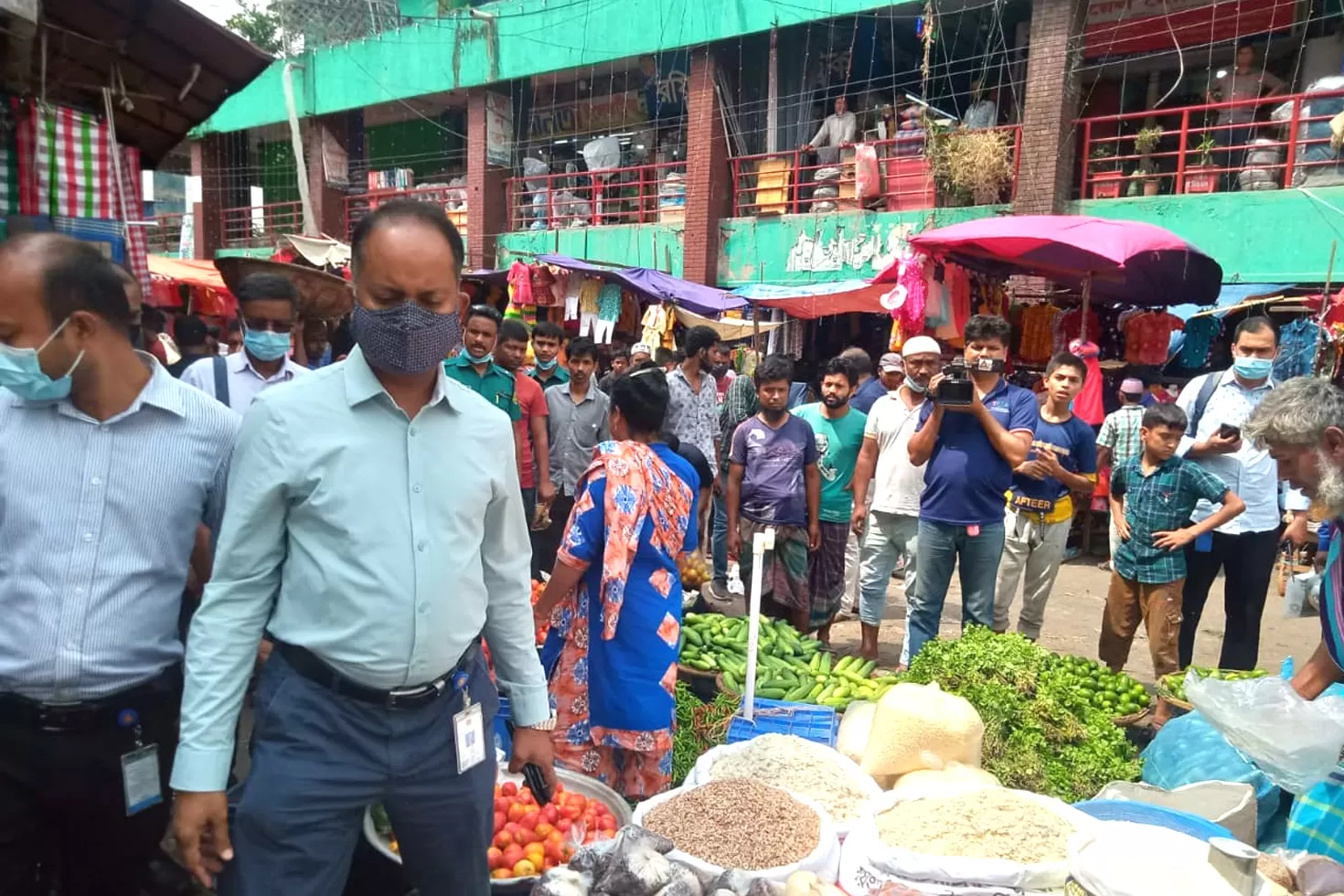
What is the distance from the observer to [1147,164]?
1077cm

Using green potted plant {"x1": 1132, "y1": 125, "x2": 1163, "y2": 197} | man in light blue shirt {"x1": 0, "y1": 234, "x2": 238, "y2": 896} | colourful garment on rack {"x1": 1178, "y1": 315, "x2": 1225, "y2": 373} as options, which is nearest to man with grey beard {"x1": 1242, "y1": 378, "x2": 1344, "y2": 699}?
man in light blue shirt {"x1": 0, "y1": 234, "x2": 238, "y2": 896}

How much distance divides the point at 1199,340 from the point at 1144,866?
8.45m

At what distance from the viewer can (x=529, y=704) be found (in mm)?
2189

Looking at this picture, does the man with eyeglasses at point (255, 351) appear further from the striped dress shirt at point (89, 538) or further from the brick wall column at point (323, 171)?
the brick wall column at point (323, 171)

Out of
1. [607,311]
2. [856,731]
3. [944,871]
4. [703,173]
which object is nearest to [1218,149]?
[703,173]

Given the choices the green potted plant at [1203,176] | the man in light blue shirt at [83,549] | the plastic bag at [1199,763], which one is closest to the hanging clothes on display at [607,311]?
the green potted plant at [1203,176]

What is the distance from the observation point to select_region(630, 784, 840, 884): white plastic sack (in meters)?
2.68

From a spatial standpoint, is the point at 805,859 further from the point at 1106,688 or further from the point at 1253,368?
the point at 1253,368

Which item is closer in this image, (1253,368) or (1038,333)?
(1253,368)

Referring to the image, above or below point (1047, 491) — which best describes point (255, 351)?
above

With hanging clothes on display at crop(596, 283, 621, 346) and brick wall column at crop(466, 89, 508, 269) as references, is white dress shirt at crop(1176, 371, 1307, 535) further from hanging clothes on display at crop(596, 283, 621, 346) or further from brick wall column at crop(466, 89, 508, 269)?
brick wall column at crop(466, 89, 508, 269)

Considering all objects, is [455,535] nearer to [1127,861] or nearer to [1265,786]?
[1127,861]

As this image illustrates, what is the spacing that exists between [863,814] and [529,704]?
1477mm

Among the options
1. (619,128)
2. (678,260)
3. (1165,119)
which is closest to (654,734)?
(678,260)
